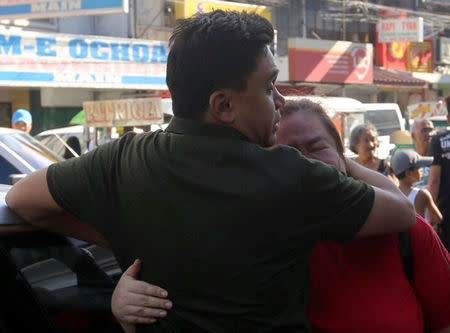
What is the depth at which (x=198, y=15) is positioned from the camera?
1.59m

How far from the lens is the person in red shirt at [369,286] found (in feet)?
5.46

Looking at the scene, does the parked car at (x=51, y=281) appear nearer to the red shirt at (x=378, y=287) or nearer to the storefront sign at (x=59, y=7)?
the red shirt at (x=378, y=287)

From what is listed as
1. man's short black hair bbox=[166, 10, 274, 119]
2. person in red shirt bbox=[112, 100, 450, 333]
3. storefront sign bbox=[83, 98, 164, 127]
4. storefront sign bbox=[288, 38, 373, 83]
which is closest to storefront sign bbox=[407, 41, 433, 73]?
storefront sign bbox=[288, 38, 373, 83]

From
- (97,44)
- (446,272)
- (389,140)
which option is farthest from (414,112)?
(446,272)

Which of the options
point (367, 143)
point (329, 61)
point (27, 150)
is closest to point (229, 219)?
point (367, 143)

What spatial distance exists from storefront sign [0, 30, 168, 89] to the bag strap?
13214 millimetres

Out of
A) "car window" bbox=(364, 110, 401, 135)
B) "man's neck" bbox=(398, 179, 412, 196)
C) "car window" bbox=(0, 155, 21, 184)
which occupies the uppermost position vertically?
"car window" bbox=(0, 155, 21, 184)

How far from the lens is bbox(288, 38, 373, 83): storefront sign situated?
69.9 ft

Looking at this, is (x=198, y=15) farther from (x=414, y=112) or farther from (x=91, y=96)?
(x=91, y=96)

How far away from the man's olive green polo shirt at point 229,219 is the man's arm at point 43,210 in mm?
185

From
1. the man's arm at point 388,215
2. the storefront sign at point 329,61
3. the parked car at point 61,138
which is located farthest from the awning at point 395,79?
the man's arm at point 388,215

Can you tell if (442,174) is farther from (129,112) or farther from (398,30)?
(398,30)

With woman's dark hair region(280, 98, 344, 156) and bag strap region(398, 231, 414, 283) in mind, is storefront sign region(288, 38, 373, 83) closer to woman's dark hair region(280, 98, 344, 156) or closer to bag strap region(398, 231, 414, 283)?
woman's dark hair region(280, 98, 344, 156)

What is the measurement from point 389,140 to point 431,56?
14.7m
